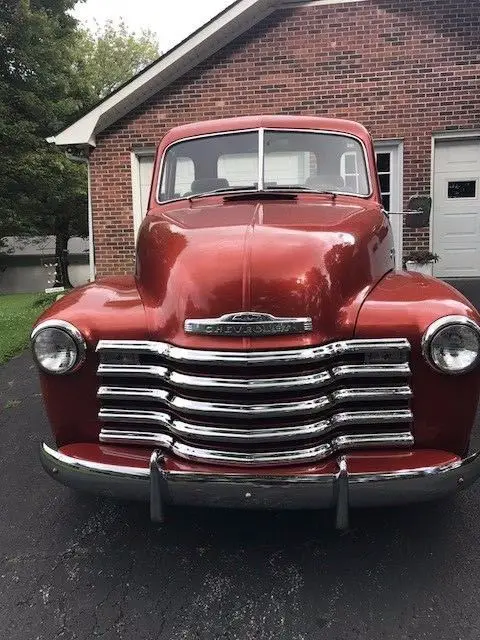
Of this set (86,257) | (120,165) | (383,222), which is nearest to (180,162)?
(383,222)

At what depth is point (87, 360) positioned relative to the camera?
8.38 feet

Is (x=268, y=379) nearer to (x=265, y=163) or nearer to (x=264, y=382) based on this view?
(x=264, y=382)

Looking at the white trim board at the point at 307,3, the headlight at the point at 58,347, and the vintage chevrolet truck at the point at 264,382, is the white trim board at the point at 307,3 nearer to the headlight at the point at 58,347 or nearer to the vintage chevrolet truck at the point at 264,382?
the vintage chevrolet truck at the point at 264,382

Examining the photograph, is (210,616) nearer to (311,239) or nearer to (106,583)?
(106,583)

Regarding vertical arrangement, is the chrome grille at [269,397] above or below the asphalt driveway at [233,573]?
above

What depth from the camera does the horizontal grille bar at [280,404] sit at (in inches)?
93.7

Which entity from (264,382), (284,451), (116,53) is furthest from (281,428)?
(116,53)

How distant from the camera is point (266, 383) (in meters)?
2.36

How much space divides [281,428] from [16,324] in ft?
23.0

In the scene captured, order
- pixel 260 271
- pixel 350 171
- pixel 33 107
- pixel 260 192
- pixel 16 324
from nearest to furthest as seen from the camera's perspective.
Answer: pixel 260 271 < pixel 260 192 < pixel 350 171 < pixel 16 324 < pixel 33 107

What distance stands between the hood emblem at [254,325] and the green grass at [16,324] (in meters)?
4.84

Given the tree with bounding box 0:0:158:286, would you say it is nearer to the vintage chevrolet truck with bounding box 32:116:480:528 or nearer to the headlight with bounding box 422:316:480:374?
the vintage chevrolet truck with bounding box 32:116:480:528

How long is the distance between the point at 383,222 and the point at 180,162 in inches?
62.1

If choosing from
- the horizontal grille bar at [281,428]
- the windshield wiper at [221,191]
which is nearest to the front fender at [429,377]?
the horizontal grille bar at [281,428]
